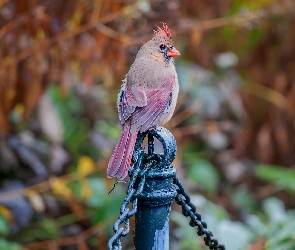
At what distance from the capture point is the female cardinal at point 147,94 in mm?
1426

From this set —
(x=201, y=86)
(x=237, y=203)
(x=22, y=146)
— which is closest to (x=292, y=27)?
(x=201, y=86)

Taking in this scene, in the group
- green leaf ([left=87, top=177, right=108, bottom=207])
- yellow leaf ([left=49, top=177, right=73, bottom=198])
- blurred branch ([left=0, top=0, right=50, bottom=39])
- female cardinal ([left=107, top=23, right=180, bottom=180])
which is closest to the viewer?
female cardinal ([left=107, top=23, right=180, bottom=180])

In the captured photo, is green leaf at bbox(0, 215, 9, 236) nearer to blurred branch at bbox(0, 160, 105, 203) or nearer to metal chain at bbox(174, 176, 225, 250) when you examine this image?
blurred branch at bbox(0, 160, 105, 203)

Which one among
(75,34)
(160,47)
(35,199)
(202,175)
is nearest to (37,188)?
(35,199)

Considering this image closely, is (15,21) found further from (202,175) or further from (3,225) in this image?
(202,175)

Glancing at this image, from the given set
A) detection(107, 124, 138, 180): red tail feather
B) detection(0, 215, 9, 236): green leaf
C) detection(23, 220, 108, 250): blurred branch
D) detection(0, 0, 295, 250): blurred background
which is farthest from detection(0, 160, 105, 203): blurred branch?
detection(107, 124, 138, 180): red tail feather

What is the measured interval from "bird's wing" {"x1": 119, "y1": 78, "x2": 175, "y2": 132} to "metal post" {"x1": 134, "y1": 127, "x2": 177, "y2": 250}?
0.80ft

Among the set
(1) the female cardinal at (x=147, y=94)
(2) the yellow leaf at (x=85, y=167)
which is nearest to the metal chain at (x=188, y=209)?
(1) the female cardinal at (x=147, y=94)

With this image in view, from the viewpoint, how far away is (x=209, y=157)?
3.92 meters

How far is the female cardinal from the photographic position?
143 cm

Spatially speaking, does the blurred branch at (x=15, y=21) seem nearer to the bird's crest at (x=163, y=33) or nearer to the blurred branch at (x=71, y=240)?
the bird's crest at (x=163, y=33)

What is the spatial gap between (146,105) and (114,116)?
1618 mm

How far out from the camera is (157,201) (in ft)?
3.99

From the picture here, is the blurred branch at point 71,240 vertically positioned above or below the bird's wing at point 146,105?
above
